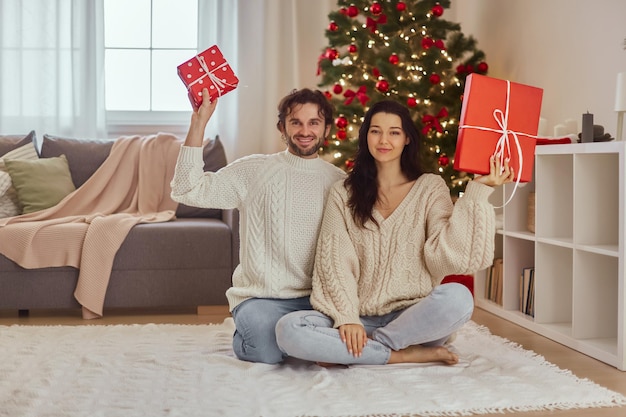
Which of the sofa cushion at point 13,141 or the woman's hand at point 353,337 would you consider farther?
the sofa cushion at point 13,141

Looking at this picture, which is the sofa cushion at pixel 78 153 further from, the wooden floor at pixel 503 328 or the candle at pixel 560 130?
the candle at pixel 560 130

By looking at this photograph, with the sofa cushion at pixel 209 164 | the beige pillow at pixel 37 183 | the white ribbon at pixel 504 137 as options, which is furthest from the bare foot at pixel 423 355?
the beige pillow at pixel 37 183

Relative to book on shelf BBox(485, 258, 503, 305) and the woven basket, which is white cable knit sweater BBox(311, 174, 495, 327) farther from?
book on shelf BBox(485, 258, 503, 305)

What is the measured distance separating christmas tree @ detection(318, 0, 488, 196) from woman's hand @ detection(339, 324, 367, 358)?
66.2 inches

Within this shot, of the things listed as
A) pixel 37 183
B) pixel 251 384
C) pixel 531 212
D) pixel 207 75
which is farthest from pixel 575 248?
pixel 37 183

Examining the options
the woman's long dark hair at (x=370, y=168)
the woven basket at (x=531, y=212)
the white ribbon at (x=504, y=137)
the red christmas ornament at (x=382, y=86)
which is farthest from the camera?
the red christmas ornament at (x=382, y=86)

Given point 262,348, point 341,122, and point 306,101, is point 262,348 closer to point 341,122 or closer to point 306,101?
point 306,101

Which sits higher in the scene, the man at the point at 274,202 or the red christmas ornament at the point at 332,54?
the red christmas ornament at the point at 332,54

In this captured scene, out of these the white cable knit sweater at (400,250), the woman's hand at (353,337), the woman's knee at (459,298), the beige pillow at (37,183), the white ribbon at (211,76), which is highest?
the white ribbon at (211,76)

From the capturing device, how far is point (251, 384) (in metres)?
2.38

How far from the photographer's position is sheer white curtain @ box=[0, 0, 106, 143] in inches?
191

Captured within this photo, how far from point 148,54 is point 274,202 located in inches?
106

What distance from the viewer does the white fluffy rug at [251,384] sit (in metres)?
2.15

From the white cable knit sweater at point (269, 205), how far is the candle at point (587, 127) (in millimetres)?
944
